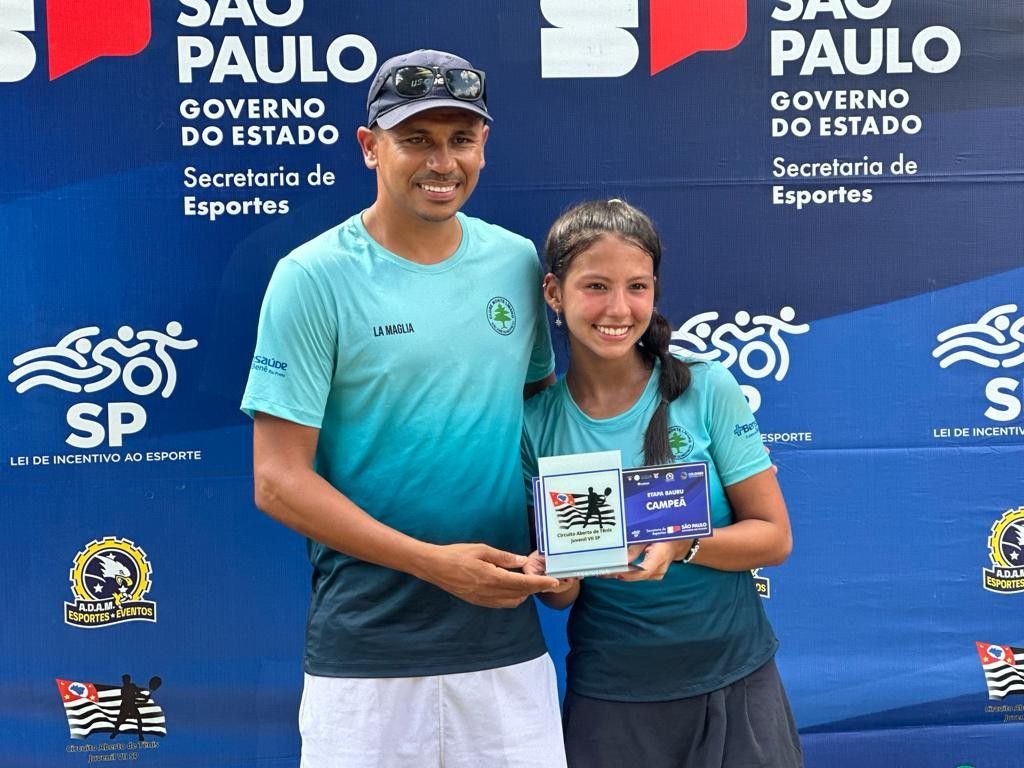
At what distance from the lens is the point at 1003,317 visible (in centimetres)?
312

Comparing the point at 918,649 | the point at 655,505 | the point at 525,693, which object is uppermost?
the point at 655,505

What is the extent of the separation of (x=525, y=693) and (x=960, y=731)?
1.72 m

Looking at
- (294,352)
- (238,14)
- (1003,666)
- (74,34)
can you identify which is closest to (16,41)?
(74,34)

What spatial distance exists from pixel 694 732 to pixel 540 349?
775 millimetres

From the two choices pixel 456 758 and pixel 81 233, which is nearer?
pixel 456 758

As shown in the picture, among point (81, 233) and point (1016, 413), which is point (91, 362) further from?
point (1016, 413)

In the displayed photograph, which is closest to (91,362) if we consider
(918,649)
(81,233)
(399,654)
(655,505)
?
(81,233)

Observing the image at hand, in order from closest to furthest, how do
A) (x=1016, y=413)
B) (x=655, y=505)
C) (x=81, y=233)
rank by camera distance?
1. (x=655, y=505)
2. (x=81, y=233)
3. (x=1016, y=413)

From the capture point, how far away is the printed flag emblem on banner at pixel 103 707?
3.03 m

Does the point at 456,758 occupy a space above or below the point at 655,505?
below

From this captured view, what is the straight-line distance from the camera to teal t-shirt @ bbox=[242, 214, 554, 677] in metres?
1.97

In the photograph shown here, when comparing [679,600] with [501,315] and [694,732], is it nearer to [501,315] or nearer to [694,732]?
[694,732]

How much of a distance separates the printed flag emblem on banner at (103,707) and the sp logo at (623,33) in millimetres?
1956

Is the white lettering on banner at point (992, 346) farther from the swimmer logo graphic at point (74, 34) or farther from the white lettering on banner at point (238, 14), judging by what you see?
the swimmer logo graphic at point (74, 34)
